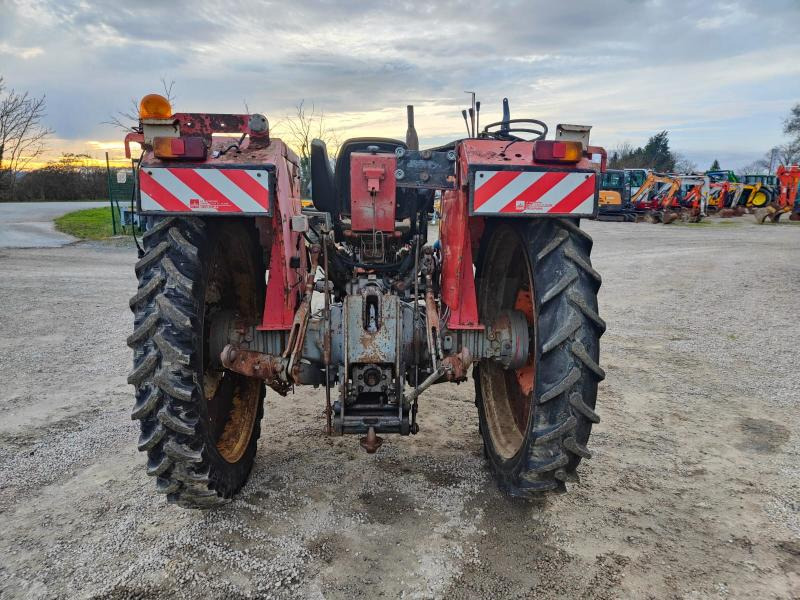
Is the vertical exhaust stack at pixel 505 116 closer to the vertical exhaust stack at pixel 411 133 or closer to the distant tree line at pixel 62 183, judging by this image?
the vertical exhaust stack at pixel 411 133

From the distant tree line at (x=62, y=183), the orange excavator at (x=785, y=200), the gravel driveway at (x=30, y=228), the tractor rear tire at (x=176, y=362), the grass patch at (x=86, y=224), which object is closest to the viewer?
the tractor rear tire at (x=176, y=362)

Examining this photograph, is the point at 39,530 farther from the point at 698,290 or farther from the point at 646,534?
the point at 698,290

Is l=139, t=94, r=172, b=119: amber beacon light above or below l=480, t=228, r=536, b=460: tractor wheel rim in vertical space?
above

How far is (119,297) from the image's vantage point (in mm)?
9102

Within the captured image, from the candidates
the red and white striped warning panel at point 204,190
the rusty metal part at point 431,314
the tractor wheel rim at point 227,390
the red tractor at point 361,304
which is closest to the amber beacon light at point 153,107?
the red tractor at point 361,304

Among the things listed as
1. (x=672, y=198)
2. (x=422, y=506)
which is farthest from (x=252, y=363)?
(x=672, y=198)

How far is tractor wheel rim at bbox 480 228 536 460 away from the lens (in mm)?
3402

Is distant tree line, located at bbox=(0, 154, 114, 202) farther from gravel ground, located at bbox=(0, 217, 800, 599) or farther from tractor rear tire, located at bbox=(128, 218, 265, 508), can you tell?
tractor rear tire, located at bbox=(128, 218, 265, 508)

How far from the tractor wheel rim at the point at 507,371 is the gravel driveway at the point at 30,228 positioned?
15.5 m

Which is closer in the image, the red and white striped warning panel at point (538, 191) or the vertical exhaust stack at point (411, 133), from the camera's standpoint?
the red and white striped warning panel at point (538, 191)

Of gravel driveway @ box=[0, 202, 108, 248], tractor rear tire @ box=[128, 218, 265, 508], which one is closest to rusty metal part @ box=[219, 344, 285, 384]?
tractor rear tire @ box=[128, 218, 265, 508]

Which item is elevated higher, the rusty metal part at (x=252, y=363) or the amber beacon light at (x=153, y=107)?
the amber beacon light at (x=153, y=107)

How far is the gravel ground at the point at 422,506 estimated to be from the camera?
2598mm

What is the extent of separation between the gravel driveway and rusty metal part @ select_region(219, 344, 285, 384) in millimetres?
15192
